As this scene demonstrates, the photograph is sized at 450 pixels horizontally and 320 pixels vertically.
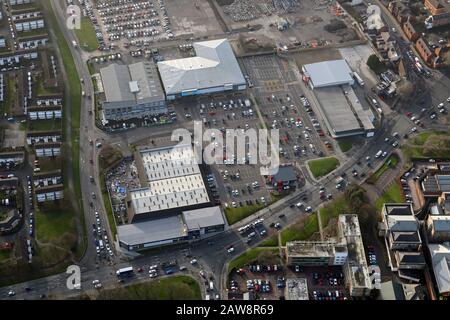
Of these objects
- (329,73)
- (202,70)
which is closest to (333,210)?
(329,73)

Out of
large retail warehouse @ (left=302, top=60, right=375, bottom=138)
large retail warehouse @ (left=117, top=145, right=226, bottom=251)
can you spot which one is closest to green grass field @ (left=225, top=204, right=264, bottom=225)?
large retail warehouse @ (left=117, top=145, right=226, bottom=251)

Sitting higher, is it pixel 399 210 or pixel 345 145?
pixel 345 145

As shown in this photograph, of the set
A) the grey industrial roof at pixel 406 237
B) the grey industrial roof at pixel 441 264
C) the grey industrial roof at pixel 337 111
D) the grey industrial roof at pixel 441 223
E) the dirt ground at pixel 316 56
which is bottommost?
the grey industrial roof at pixel 441 264

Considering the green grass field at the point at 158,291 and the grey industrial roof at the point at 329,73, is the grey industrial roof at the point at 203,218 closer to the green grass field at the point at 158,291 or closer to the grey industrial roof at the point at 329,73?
the green grass field at the point at 158,291

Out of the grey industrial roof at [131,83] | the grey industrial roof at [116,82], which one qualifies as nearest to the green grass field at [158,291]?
the grey industrial roof at [131,83]

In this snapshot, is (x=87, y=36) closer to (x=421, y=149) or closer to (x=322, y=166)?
(x=322, y=166)

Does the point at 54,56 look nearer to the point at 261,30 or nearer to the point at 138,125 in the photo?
the point at 138,125
